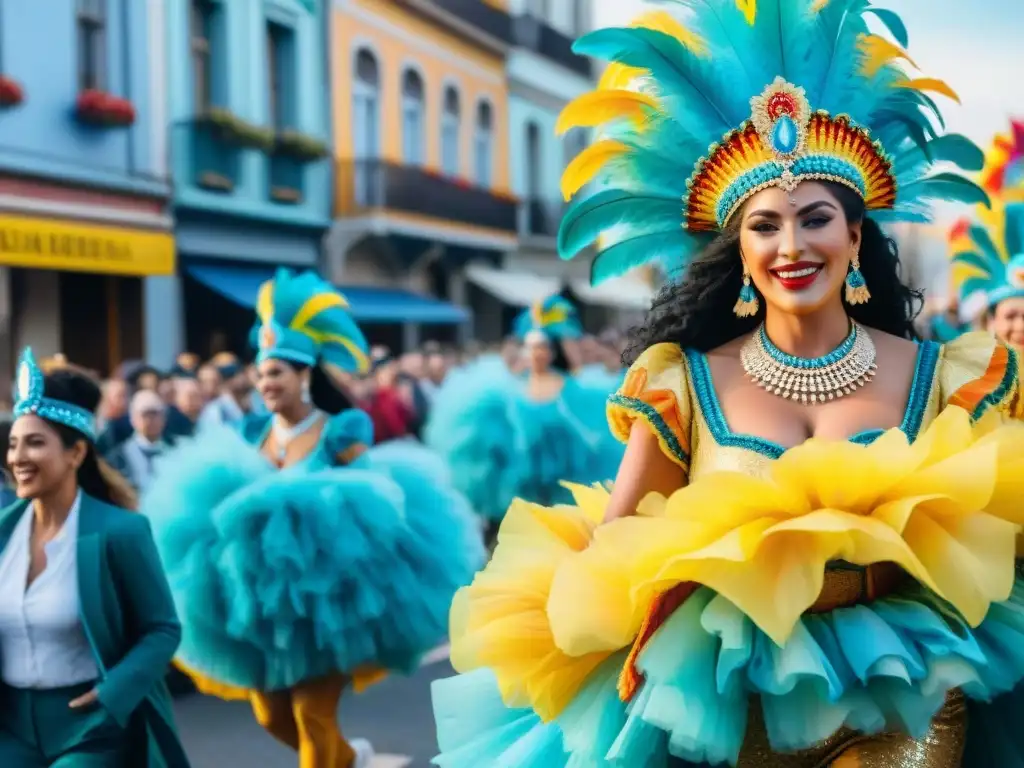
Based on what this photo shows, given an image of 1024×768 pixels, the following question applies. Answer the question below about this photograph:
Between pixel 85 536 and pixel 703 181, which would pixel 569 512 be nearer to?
pixel 703 181

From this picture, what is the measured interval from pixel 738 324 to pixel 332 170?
62.4ft

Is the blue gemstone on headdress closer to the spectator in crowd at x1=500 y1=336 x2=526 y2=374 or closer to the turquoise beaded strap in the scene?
the turquoise beaded strap

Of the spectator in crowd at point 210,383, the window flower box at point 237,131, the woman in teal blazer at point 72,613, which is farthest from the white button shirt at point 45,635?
the window flower box at point 237,131

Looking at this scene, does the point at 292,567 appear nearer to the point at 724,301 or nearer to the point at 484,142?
the point at 724,301

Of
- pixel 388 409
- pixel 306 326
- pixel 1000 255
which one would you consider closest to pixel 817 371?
pixel 306 326

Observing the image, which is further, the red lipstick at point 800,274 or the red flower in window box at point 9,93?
the red flower in window box at point 9,93

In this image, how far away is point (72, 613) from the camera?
404cm

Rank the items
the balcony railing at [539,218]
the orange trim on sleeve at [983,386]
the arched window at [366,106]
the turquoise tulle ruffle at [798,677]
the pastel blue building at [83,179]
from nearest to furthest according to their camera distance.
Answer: the turquoise tulle ruffle at [798,677]
the orange trim on sleeve at [983,386]
the pastel blue building at [83,179]
the arched window at [366,106]
the balcony railing at [539,218]

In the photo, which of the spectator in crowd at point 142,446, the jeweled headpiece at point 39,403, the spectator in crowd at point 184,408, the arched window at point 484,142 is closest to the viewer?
Answer: the jeweled headpiece at point 39,403

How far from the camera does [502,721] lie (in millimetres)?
3127

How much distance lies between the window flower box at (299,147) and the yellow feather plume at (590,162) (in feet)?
55.2

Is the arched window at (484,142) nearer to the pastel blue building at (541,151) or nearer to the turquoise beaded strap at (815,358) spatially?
the pastel blue building at (541,151)

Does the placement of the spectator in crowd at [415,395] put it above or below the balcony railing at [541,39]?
below

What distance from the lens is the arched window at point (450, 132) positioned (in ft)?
86.6
